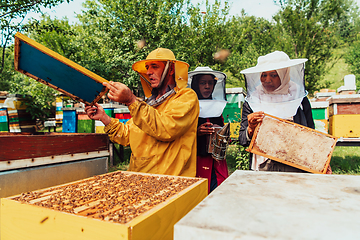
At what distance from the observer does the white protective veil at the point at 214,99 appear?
10.0 feet

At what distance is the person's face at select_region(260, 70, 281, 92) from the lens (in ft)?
7.94

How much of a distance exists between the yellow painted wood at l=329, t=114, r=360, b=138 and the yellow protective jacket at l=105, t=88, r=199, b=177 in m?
4.14

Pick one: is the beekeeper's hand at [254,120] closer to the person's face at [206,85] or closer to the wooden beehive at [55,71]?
the person's face at [206,85]

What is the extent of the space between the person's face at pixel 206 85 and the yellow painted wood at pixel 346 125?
3.11 meters

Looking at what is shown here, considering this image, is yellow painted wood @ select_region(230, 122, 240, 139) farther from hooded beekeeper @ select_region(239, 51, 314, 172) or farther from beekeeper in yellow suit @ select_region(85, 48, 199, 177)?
beekeeper in yellow suit @ select_region(85, 48, 199, 177)

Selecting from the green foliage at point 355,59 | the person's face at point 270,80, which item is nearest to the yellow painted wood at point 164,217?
the person's face at point 270,80

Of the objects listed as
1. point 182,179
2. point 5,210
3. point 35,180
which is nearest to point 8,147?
point 35,180

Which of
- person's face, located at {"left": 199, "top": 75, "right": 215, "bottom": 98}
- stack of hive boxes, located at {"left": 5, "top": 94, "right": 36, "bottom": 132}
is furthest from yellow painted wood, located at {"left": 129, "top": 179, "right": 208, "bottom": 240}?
stack of hive boxes, located at {"left": 5, "top": 94, "right": 36, "bottom": 132}

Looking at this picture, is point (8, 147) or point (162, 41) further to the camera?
point (162, 41)

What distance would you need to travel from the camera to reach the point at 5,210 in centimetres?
104

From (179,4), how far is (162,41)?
11.9 ft

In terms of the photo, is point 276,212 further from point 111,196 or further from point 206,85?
point 206,85

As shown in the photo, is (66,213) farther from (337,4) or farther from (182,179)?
(337,4)

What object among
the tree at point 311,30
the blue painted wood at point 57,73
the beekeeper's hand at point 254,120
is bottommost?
the beekeeper's hand at point 254,120
